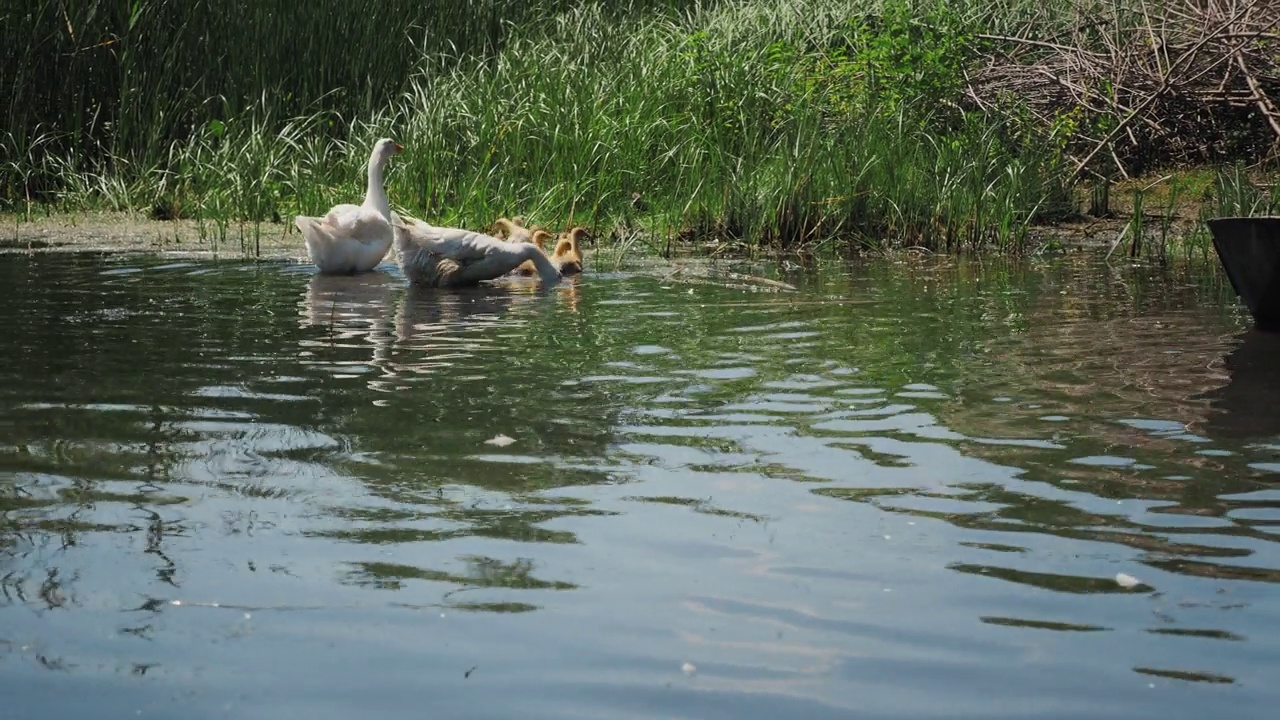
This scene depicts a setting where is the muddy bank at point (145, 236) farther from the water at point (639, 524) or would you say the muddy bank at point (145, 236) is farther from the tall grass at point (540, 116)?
the water at point (639, 524)

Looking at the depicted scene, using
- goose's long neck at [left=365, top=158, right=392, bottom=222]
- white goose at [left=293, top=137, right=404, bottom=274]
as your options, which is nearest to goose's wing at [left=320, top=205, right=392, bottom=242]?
white goose at [left=293, top=137, right=404, bottom=274]

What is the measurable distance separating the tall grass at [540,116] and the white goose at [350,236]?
7.44 feet

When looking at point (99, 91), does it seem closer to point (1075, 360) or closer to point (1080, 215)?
point (1080, 215)

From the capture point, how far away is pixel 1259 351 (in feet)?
24.8

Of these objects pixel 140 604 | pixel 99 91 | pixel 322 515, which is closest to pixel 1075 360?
pixel 322 515

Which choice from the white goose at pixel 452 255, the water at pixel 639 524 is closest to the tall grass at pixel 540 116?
the white goose at pixel 452 255

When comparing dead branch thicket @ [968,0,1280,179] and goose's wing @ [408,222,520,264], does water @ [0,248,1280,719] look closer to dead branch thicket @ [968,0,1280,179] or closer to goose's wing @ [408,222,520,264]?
goose's wing @ [408,222,520,264]

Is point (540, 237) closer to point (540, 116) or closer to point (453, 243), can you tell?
point (453, 243)

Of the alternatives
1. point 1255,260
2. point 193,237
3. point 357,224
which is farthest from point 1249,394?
point 193,237

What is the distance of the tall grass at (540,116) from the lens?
1400cm

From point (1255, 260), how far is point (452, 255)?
5232 millimetres

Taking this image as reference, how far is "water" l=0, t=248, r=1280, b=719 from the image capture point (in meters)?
3.23

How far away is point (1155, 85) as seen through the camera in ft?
50.1

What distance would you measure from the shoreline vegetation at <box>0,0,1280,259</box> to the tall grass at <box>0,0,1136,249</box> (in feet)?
0.11
